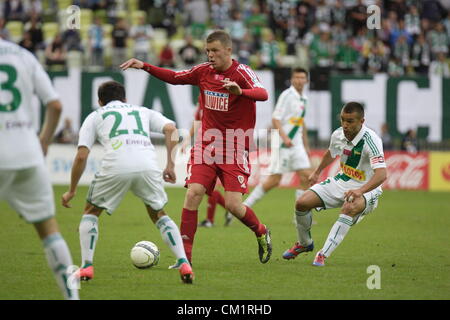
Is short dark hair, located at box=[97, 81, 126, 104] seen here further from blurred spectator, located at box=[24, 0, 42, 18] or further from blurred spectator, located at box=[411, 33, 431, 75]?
blurred spectator, located at box=[24, 0, 42, 18]

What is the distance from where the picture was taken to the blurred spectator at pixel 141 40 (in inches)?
942

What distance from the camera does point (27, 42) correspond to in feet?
79.1

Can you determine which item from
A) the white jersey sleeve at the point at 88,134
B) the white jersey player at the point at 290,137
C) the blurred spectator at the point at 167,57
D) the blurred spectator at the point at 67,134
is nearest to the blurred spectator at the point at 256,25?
the blurred spectator at the point at 167,57

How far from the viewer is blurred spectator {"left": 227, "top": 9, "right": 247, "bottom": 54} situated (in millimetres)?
24469

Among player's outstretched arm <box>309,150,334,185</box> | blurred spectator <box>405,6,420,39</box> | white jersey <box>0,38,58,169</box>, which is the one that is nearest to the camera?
white jersey <box>0,38,58,169</box>

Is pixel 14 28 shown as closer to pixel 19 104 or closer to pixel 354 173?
pixel 354 173

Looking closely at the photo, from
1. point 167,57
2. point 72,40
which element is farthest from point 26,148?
point 72,40

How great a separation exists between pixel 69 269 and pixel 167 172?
1.95 metres

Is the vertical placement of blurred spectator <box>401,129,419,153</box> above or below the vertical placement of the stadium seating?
below

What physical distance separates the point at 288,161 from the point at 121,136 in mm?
6830

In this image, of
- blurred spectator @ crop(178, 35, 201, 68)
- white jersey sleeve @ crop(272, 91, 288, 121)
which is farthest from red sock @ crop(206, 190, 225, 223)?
blurred spectator @ crop(178, 35, 201, 68)

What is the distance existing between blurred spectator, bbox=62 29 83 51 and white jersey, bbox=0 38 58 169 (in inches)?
740

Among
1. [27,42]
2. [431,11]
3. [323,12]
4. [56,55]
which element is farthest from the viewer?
[431,11]

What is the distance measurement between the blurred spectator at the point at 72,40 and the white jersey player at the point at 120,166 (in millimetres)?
17216
